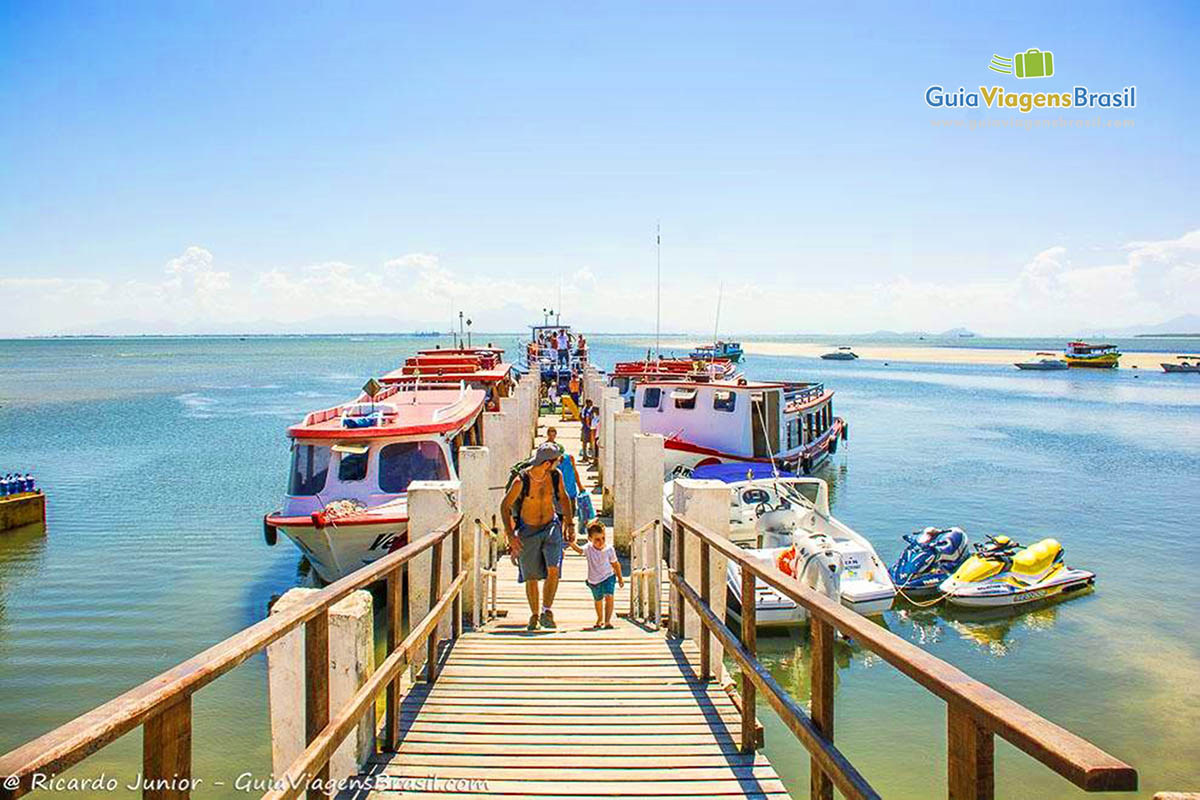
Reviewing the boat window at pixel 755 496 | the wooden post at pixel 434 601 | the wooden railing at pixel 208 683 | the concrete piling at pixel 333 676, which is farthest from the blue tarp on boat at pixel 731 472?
the concrete piling at pixel 333 676

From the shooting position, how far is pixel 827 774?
A: 3125 millimetres

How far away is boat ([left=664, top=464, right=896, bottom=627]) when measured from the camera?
481 inches

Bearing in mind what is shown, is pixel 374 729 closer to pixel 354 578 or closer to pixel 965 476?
pixel 354 578

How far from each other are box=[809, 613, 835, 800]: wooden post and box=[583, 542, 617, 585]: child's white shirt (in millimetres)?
4334

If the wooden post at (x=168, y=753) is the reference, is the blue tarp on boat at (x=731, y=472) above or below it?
below

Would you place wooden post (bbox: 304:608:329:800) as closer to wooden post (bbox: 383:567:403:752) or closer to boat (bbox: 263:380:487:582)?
wooden post (bbox: 383:567:403:752)

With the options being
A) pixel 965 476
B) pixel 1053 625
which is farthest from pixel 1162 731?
pixel 965 476

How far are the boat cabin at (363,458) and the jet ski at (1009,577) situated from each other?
9.89m

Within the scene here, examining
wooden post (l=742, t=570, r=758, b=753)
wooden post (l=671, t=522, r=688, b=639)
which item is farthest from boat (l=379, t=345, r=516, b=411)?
wooden post (l=742, t=570, r=758, b=753)

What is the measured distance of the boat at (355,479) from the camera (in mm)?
11648

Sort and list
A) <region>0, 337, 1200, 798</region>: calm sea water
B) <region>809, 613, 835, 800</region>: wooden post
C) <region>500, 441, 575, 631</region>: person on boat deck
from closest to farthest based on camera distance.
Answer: <region>809, 613, 835, 800</region>: wooden post < <region>500, 441, 575, 631</region>: person on boat deck < <region>0, 337, 1200, 798</region>: calm sea water

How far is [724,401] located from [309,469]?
13.2m

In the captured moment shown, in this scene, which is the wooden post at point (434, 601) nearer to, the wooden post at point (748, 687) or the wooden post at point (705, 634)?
the wooden post at point (705, 634)

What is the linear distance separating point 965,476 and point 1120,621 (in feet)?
51.8
